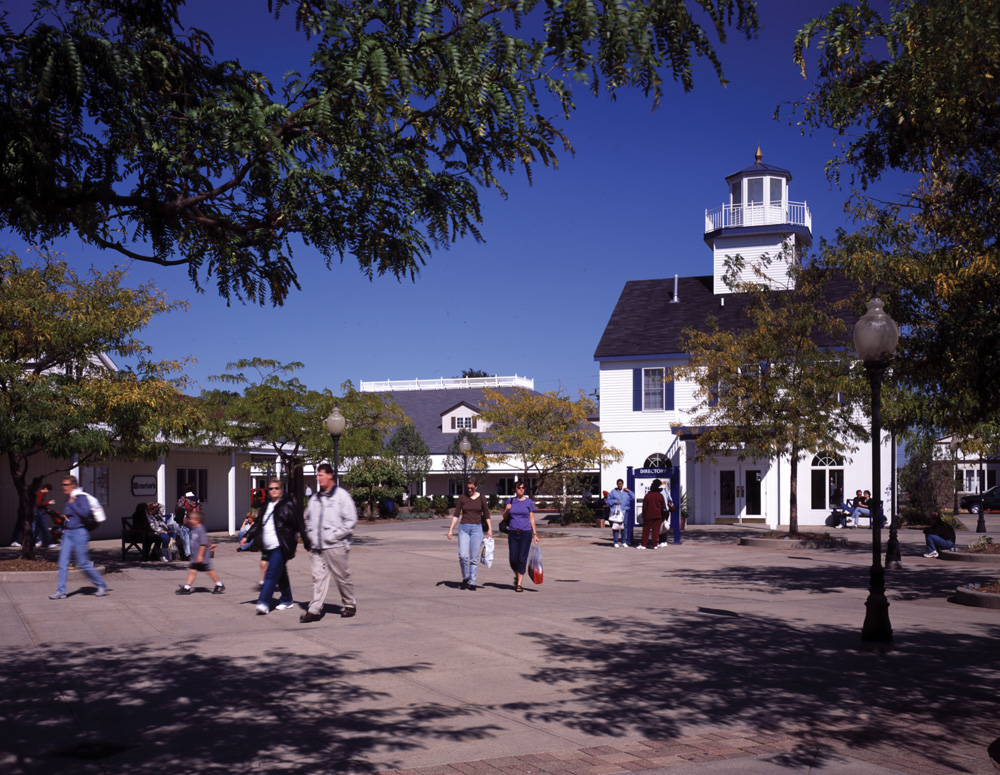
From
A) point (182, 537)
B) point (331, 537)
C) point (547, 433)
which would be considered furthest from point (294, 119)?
point (547, 433)

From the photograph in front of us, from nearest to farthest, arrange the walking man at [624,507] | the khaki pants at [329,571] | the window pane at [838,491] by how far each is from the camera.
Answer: the khaki pants at [329,571]
the walking man at [624,507]
the window pane at [838,491]

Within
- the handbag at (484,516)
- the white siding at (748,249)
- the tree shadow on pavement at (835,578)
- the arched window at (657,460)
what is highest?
the white siding at (748,249)

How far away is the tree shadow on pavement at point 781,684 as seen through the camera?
7.05m

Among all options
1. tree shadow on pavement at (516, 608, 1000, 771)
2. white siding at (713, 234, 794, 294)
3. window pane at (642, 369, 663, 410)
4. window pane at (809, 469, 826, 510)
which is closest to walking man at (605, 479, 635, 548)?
window pane at (642, 369, 663, 410)

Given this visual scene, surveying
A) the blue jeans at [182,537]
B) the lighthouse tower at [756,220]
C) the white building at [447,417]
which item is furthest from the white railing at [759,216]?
the blue jeans at [182,537]

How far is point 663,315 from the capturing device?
1730 inches

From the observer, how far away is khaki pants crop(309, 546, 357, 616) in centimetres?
1236

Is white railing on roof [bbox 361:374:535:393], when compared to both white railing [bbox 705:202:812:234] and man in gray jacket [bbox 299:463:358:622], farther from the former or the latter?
man in gray jacket [bbox 299:463:358:622]

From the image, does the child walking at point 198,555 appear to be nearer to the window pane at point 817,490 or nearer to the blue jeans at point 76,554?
the blue jeans at point 76,554

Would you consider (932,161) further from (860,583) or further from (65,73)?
(65,73)

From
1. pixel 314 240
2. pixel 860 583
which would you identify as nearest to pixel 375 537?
pixel 860 583

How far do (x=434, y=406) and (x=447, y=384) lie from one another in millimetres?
4584

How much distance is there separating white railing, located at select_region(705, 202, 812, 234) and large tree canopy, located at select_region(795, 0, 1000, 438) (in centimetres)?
→ 2562

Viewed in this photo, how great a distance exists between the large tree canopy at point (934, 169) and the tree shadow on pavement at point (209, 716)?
650 centimetres
